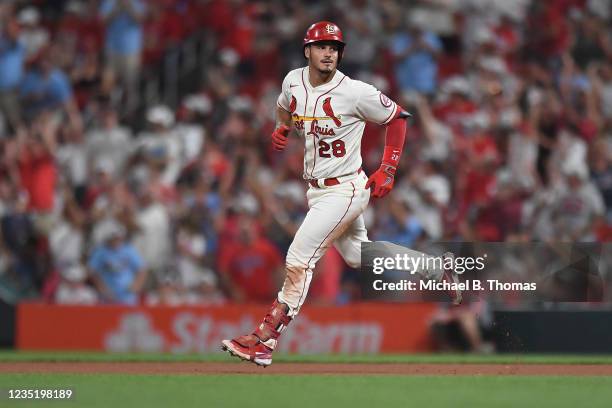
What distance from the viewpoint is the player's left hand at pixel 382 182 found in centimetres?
888

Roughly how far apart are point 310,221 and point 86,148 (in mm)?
6295

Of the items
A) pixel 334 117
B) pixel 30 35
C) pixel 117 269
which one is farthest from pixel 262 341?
pixel 30 35

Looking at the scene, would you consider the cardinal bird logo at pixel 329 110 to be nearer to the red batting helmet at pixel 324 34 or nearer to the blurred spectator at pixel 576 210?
the red batting helmet at pixel 324 34

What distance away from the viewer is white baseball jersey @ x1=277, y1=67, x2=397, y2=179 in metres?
8.96

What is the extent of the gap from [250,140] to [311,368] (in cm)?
499

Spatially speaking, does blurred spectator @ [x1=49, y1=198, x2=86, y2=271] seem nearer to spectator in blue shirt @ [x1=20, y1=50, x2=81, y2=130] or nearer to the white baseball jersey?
spectator in blue shirt @ [x1=20, y1=50, x2=81, y2=130]

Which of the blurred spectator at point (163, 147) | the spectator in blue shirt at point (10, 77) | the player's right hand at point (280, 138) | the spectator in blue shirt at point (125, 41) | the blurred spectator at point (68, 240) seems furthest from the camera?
the spectator in blue shirt at point (125, 41)

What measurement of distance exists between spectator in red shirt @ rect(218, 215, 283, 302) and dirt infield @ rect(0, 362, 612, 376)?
2776 mm

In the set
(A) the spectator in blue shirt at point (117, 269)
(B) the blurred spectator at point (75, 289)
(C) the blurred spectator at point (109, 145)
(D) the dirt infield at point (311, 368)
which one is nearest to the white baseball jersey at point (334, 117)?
(D) the dirt infield at point (311, 368)

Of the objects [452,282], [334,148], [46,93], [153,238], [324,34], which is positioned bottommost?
[153,238]

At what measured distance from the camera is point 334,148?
9031 millimetres

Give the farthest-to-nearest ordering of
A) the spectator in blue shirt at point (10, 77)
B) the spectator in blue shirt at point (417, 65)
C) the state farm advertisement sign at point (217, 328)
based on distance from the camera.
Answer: the spectator in blue shirt at point (10, 77) < the spectator in blue shirt at point (417, 65) < the state farm advertisement sign at point (217, 328)

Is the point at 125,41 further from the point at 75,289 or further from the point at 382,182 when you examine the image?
the point at 382,182

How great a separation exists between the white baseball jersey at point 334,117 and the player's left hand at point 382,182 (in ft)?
0.83
